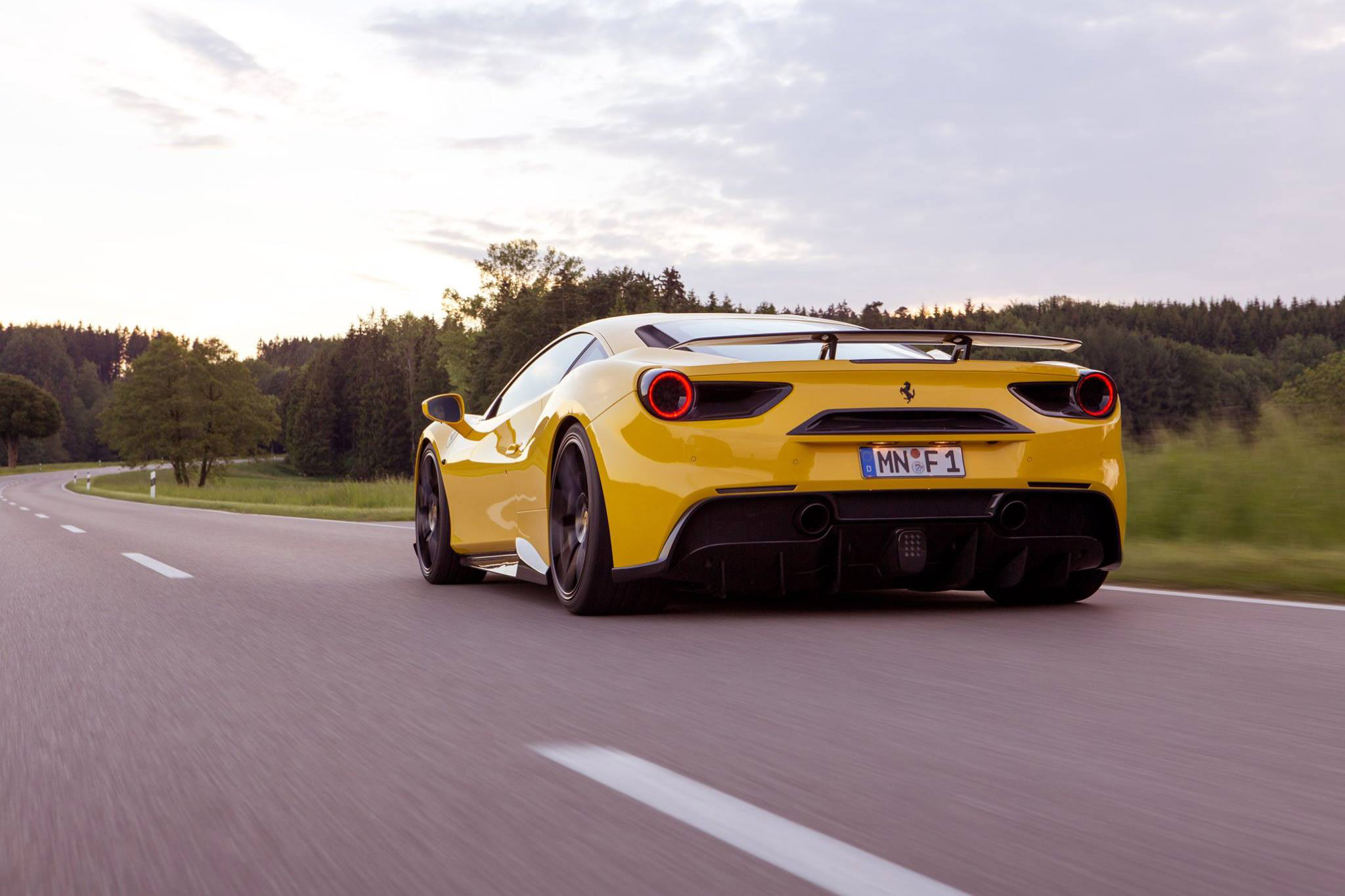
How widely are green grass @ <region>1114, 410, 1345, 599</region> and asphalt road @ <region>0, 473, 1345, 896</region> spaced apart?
2.40 m

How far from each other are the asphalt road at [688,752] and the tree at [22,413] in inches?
5634

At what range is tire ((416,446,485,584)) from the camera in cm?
746

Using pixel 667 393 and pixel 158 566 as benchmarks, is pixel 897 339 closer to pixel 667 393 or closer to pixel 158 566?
pixel 667 393

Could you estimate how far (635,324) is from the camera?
6.06 m

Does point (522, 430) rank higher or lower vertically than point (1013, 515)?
higher

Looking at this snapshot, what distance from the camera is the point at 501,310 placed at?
8019 centimetres

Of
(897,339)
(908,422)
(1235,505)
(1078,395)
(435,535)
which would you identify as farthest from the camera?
(1235,505)

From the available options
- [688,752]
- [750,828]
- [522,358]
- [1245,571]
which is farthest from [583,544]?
[522,358]

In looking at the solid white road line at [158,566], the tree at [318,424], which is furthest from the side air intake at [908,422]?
the tree at [318,424]

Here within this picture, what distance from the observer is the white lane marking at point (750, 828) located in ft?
6.85

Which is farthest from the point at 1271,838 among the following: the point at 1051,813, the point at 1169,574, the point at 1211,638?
the point at 1169,574

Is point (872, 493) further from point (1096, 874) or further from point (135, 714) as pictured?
point (1096, 874)

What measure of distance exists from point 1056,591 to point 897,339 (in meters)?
1.37

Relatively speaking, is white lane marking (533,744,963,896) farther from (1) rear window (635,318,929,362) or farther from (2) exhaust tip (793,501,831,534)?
(1) rear window (635,318,929,362)
